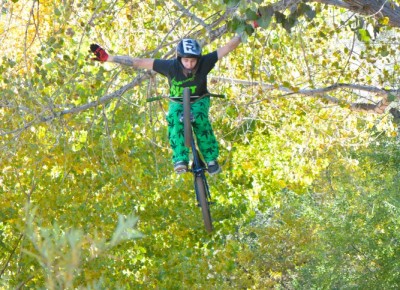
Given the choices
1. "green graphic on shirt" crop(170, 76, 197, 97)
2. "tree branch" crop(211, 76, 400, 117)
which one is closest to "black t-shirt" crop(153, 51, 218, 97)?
"green graphic on shirt" crop(170, 76, 197, 97)

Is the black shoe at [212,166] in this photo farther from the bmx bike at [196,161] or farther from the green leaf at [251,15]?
the green leaf at [251,15]

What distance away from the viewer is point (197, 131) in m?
6.59

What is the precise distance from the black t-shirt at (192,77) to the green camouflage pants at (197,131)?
10 cm

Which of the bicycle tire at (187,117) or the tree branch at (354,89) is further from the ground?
the tree branch at (354,89)

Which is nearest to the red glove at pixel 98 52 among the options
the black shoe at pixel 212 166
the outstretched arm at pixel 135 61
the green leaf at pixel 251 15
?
the outstretched arm at pixel 135 61

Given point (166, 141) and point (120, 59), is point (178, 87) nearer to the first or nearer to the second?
point (120, 59)

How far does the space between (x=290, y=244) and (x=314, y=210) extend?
6043 millimetres

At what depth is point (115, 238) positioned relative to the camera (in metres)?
2.65

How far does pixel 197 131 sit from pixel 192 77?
15.4 inches

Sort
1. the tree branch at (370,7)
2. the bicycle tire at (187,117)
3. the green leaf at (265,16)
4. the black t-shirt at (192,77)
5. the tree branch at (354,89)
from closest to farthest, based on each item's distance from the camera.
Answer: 1. the green leaf at (265,16)
2. the bicycle tire at (187,117)
3. the black t-shirt at (192,77)
4. the tree branch at (370,7)
5. the tree branch at (354,89)

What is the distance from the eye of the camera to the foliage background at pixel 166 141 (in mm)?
8250

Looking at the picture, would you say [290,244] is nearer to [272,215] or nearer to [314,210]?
[272,215]

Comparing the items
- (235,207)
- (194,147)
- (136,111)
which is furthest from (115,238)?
(235,207)

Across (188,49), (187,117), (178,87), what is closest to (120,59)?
(178,87)
